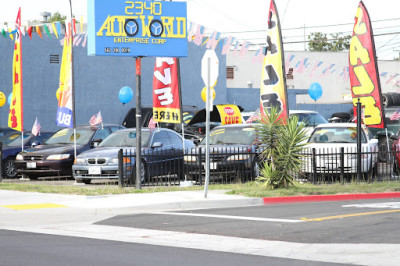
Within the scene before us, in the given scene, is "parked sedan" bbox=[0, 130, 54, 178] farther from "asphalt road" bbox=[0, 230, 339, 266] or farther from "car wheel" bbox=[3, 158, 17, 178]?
"asphalt road" bbox=[0, 230, 339, 266]

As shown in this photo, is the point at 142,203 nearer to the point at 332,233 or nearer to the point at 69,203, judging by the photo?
the point at 69,203

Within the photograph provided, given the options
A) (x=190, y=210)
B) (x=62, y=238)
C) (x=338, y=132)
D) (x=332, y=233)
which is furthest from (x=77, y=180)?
(x=332, y=233)

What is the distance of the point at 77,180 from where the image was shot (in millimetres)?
18750

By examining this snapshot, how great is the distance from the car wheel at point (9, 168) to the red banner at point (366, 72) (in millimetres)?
10925

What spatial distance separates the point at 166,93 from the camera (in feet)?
63.0

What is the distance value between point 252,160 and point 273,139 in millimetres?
1962

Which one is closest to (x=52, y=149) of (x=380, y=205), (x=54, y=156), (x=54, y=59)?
(x=54, y=156)

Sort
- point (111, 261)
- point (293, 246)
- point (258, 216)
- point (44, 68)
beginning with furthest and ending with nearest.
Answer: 1. point (44, 68)
2. point (258, 216)
3. point (293, 246)
4. point (111, 261)

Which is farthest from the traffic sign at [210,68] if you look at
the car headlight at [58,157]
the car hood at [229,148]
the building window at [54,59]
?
the building window at [54,59]

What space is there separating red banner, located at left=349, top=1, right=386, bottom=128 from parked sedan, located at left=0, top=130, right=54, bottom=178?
982 cm

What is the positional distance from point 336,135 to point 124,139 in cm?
603

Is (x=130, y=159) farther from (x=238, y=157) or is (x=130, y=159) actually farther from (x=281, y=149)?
(x=281, y=149)

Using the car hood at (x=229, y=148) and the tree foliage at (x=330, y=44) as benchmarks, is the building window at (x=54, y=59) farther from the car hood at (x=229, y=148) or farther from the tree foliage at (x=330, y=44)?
the tree foliage at (x=330, y=44)

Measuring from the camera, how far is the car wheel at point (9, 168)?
2233 cm
